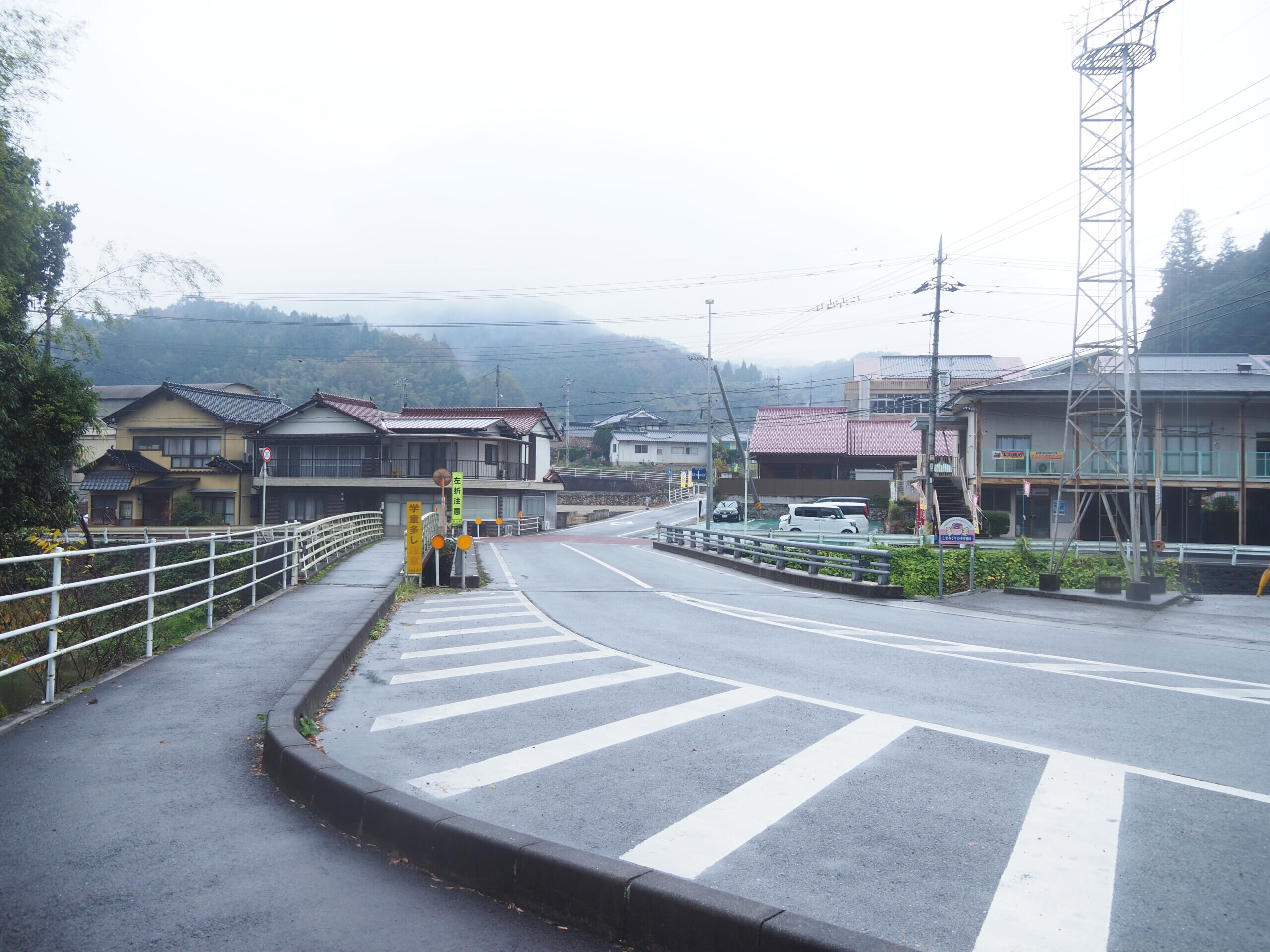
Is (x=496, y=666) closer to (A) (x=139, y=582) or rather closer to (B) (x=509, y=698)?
(B) (x=509, y=698)

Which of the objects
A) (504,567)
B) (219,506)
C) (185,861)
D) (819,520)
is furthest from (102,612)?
(219,506)

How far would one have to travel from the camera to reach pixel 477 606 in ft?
53.2

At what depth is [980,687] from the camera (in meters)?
8.90

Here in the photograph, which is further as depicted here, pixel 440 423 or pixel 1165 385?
pixel 440 423

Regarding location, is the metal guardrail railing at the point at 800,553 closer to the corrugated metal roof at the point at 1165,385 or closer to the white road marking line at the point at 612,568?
the white road marking line at the point at 612,568

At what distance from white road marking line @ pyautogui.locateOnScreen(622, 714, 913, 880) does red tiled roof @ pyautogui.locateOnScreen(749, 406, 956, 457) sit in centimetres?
5066

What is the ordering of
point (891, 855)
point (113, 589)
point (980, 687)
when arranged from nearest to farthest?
point (891, 855) < point (980, 687) < point (113, 589)

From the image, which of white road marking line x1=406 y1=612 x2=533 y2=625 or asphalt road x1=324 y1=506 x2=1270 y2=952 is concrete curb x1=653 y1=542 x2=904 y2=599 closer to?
asphalt road x1=324 y1=506 x2=1270 y2=952

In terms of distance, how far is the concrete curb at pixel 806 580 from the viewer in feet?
64.4

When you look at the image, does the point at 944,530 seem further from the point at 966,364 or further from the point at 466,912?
the point at 966,364

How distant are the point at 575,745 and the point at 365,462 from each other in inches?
1658

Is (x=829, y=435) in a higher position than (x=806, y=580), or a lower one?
higher

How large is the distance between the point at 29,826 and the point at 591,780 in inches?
116

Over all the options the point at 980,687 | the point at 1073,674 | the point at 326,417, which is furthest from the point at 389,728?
the point at 326,417
